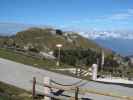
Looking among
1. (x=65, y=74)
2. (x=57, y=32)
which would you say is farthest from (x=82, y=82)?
(x=57, y=32)

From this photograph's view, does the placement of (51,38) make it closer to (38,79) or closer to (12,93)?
(38,79)

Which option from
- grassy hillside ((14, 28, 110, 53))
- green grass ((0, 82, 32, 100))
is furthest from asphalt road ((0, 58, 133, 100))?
grassy hillside ((14, 28, 110, 53))

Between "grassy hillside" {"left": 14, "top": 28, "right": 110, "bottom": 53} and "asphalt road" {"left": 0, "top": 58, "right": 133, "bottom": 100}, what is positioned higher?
"grassy hillside" {"left": 14, "top": 28, "right": 110, "bottom": 53}

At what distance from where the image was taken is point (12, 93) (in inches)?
779

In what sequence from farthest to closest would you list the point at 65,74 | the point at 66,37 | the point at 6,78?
the point at 66,37
the point at 65,74
the point at 6,78

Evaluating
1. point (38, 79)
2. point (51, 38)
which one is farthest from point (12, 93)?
point (51, 38)

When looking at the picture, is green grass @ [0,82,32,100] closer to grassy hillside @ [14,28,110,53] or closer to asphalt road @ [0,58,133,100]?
asphalt road @ [0,58,133,100]

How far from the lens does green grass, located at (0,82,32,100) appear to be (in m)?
18.1

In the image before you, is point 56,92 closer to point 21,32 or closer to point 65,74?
point 65,74

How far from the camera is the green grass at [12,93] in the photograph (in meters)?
18.1

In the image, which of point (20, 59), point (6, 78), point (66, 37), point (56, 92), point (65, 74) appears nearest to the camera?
point (56, 92)

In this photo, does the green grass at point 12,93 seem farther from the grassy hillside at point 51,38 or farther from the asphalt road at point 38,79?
the grassy hillside at point 51,38

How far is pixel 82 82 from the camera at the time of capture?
26219 mm

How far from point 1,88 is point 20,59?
18925 millimetres
